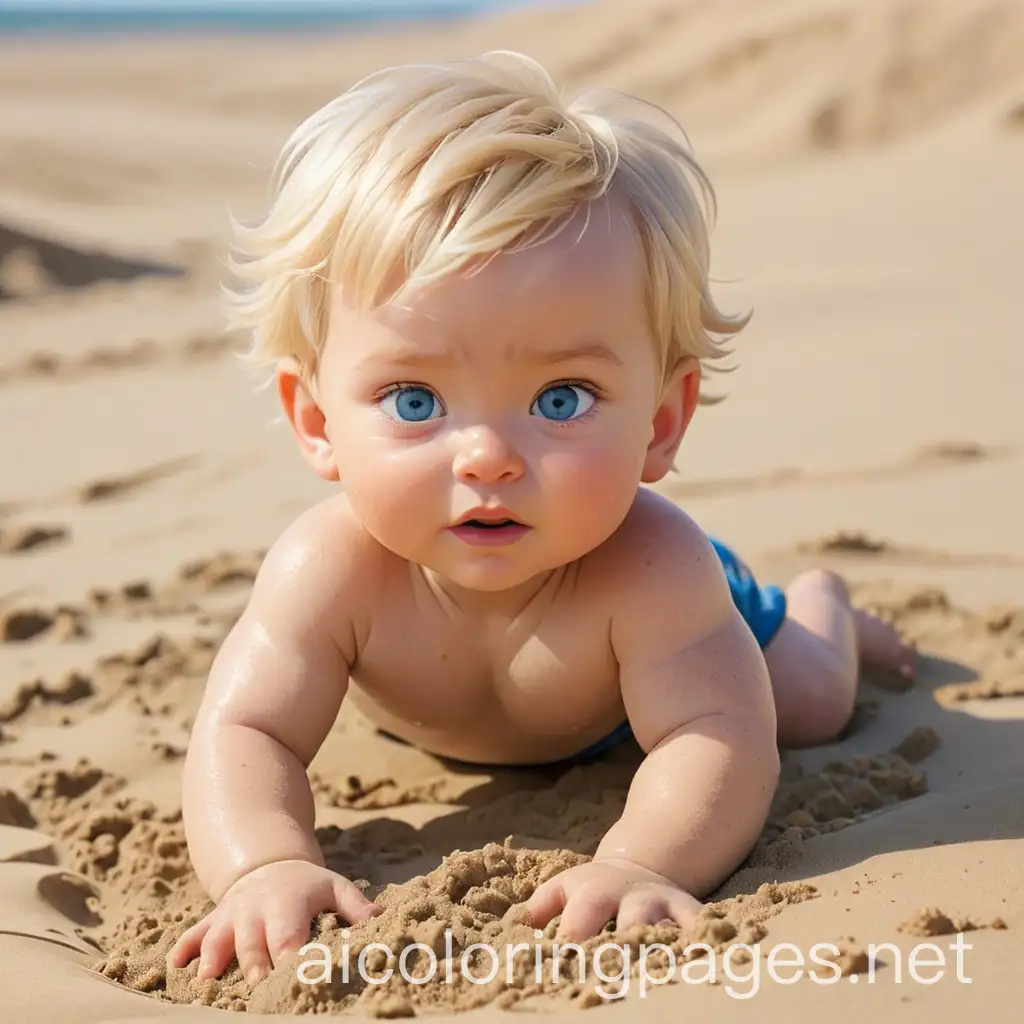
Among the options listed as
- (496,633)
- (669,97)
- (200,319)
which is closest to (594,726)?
(496,633)

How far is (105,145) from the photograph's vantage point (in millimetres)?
17344

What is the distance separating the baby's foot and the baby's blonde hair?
0.96 meters

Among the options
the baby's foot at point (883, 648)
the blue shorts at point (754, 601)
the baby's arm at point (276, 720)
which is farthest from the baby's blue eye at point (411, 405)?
the baby's foot at point (883, 648)

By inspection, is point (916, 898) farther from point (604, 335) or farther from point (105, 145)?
point (105, 145)

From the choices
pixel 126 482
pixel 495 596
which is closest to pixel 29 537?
pixel 126 482

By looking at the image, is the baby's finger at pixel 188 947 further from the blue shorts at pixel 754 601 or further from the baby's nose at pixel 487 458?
the blue shorts at pixel 754 601

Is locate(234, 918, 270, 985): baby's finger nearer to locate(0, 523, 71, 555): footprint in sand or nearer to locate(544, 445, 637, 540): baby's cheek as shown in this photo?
locate(544, 445, 637, 540): baby's cheek

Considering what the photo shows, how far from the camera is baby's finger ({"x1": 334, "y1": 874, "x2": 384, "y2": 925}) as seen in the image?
1.90 meters

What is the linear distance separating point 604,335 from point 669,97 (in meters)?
20.0

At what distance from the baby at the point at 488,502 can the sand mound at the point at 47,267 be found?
6713 millimetres

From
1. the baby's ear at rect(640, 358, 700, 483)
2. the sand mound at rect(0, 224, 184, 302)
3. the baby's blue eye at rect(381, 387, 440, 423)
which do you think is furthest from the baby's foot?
the sand mound at rect(0, 224, 184, 302)

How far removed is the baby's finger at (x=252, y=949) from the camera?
1.83m

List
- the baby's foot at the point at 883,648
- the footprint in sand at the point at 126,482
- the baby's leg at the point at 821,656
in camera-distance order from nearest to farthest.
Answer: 1. the baby's leg at the point at 821,656
2. the baby's foot at the point at 883,648
3. the footprint in sand at the point at 126,482

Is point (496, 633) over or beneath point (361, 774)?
over
